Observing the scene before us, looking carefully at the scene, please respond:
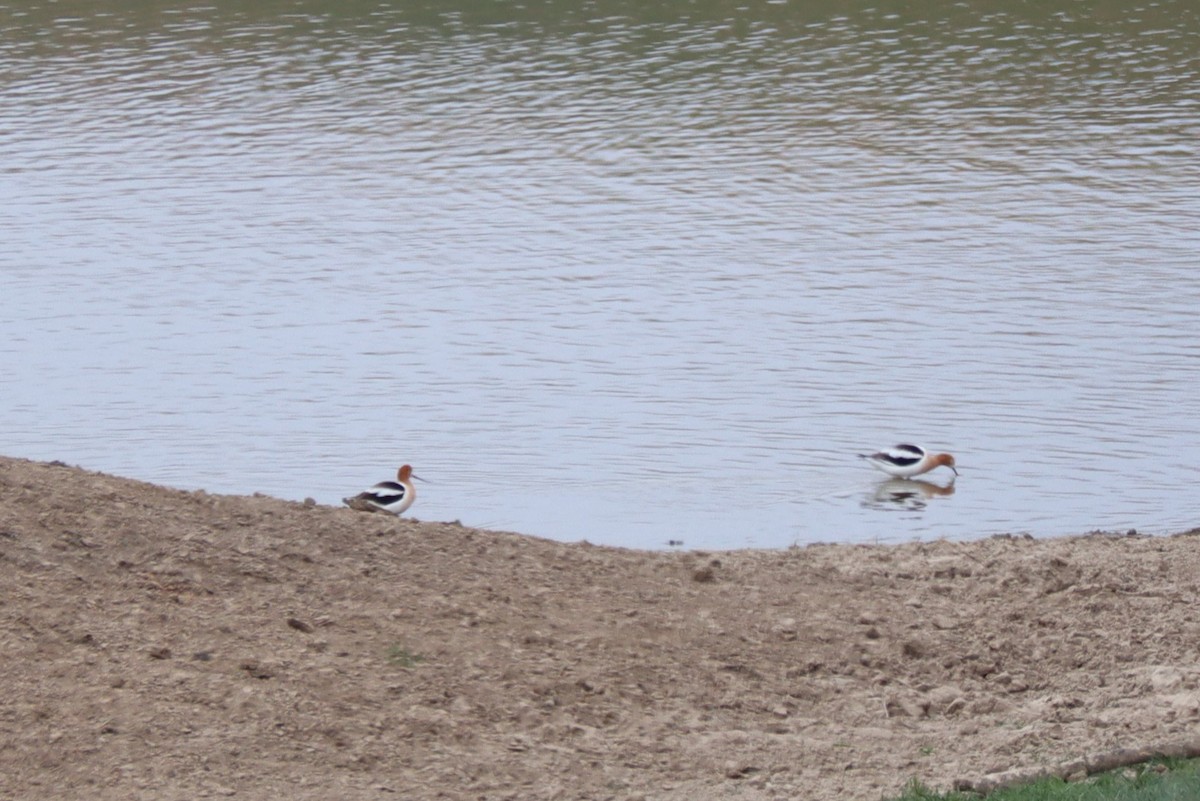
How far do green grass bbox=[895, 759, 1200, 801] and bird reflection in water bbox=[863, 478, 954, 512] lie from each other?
6043 millimetres

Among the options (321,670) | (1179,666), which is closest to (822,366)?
(1179,666)

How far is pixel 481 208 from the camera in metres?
21.0

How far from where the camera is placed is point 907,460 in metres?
12.4

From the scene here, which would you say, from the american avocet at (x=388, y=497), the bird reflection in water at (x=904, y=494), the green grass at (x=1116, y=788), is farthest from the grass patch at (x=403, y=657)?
the bird reflection in water at (x=904, y=494)

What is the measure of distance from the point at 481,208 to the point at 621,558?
496 inches

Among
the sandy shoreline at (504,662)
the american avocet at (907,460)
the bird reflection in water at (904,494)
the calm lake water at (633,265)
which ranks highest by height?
the sandy shoreline at (504,662)

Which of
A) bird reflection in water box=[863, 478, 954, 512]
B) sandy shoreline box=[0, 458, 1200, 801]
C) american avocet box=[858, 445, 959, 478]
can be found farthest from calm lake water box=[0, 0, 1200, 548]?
sandy shoreline box=[0, 458, 1200, 801]

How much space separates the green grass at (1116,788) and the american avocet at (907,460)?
6129 millimetres

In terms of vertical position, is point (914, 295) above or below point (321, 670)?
below

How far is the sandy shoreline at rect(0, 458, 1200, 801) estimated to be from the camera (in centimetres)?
630

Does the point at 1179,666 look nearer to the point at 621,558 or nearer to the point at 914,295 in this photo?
A: the point at 621,558

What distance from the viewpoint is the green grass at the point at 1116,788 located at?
5.80m

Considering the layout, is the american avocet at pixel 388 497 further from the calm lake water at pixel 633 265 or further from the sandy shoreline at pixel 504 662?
the sandy shoreline at pixel 504 662

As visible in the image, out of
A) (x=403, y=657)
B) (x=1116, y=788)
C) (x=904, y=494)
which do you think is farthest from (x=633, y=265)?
(x=1116, y=788)
